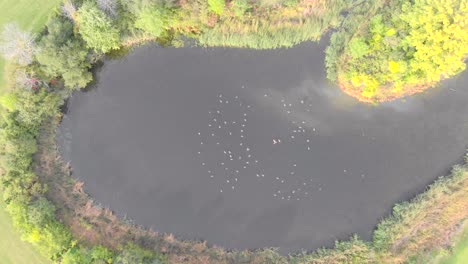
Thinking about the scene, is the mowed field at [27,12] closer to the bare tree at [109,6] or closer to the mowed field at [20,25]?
the mowed field at [20,25]

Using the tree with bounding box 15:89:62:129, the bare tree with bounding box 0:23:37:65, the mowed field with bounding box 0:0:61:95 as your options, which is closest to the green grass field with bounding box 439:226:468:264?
the tree with bounding box 15:89:62:129

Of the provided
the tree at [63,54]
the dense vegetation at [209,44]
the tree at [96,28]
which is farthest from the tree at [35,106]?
the tree at [96,28]

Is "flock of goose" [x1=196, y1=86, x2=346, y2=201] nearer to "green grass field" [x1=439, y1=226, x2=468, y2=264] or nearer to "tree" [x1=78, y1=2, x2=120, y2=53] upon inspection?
"tree" [x1=78, y1=2, x2=120, y2=53]

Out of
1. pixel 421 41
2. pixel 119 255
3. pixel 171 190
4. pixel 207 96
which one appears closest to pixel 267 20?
pixel 207 96

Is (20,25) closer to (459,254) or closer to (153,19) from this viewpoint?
(153,19)

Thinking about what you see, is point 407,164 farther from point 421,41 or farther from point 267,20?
point 267,20

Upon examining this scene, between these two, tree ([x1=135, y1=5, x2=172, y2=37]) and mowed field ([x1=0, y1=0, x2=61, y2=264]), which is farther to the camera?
mowed field ([x1=0, y1=0, x2=61, y2=264])
